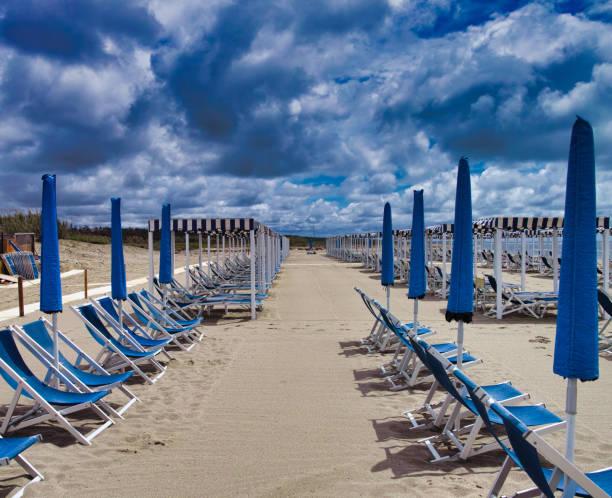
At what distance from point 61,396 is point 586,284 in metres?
3.87

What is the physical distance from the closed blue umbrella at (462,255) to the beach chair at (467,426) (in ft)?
1.41

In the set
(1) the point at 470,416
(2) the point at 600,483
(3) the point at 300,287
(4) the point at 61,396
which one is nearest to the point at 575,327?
(2) the point at 600,483

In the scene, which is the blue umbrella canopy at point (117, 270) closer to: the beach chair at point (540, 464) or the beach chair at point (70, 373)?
the beach chair at point (70, 373)

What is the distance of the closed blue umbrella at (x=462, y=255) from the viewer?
147 inches

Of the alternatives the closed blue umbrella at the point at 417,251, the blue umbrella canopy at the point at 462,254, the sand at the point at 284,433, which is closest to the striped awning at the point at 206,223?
the sand at the point at 284,433

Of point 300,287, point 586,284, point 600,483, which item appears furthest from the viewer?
point 300,287

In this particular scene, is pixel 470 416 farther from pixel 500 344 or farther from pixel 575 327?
pixel 500 344

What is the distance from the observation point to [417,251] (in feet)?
17.5

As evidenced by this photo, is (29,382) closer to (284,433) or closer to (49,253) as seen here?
(49,253)

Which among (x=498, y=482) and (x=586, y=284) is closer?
(x=586, y=284)

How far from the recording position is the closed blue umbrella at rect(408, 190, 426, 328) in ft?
17.7

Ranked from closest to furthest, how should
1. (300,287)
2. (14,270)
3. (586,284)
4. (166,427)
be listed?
(586,284) < (166,427) < (300,287) < (14,270)

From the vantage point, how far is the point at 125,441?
3674 mm

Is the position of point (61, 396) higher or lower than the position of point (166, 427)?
higher
